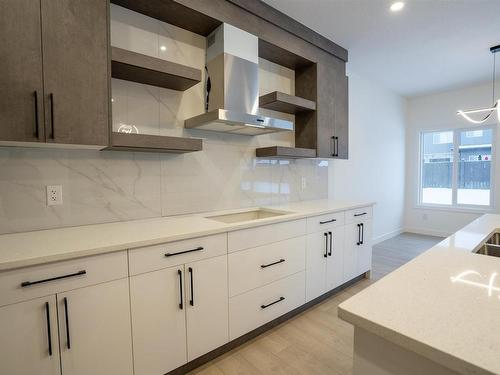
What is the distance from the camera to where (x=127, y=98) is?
1925mm

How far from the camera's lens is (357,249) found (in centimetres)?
298

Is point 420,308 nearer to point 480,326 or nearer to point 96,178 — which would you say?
point 480,326

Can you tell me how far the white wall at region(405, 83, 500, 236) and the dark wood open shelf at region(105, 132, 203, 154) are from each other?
205 inches

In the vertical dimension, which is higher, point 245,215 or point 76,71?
point 76,71

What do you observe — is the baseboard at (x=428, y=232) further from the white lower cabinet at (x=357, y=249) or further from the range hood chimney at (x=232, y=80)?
the range hood chimney at (x=232, y=80)

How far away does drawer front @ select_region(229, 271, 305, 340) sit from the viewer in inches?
74.3

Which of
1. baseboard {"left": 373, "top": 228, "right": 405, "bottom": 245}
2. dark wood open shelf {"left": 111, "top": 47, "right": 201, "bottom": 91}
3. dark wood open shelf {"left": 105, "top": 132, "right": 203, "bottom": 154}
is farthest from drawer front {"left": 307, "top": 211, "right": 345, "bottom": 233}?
baseboard {"left": 373, "top": 228, "right": 405, "bottom": 245}

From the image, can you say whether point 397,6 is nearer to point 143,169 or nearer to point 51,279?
point 143,169

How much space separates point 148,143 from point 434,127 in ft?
18.3

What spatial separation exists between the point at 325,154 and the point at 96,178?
2.31 m

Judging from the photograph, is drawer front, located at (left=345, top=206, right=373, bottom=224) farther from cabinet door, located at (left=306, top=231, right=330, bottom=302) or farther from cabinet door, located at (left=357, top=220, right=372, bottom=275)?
cabinet door, located at (left=306, top=231, right=330, bottom=302)

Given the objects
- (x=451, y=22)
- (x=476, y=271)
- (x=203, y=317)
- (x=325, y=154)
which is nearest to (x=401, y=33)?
(x=451, y=22)

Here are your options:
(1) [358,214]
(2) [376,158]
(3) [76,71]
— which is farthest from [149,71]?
(2) [376,158]

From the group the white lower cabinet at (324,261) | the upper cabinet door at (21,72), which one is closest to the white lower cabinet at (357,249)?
the white lower cabinet at (324,261)
